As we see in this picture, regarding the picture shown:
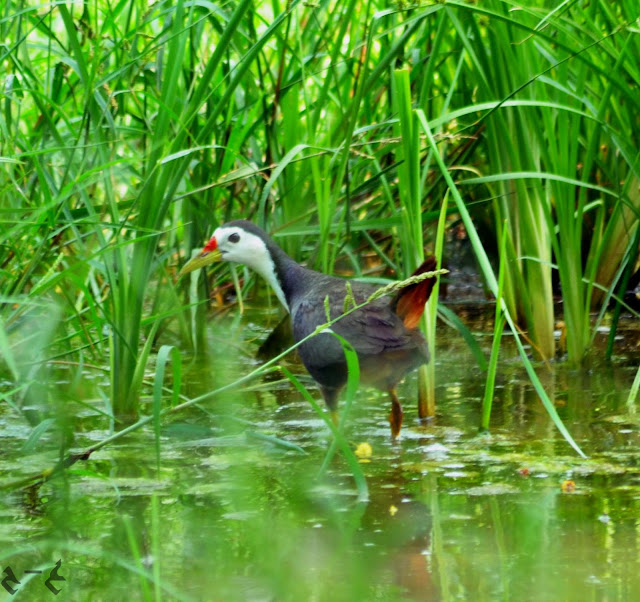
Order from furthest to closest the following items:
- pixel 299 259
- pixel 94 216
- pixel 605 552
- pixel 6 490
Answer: pixel 299 259
pixel 94 216
pixel 6 490
pixel 605 552

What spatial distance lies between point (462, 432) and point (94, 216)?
1.26 m

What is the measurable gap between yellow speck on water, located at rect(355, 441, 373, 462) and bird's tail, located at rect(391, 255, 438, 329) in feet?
1.29

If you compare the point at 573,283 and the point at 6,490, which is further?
the point at 573,283

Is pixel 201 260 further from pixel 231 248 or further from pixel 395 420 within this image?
pixel 395 420

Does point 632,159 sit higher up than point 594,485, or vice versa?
point 632,159

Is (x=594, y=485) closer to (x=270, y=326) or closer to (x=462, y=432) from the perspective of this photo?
(x=462, y=432)

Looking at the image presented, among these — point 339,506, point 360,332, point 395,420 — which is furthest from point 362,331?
point 339,506

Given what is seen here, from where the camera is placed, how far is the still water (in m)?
2.09

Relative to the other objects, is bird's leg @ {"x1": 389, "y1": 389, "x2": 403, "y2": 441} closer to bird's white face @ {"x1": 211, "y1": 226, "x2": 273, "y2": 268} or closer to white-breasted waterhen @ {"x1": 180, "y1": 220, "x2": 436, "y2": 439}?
white-breasted waterhen @ {"x1": 180, "y1": 220, "x2": 436, "y2": 439}

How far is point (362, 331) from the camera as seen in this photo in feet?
10.6

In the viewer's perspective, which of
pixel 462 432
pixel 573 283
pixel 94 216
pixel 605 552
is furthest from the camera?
pixel 573 283

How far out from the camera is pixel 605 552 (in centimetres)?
218

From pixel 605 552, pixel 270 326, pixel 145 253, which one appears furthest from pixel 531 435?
pixel 270 326

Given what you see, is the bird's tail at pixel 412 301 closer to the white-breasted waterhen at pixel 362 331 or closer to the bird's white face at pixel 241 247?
the white-breasted waterhen at pixel 362 331
